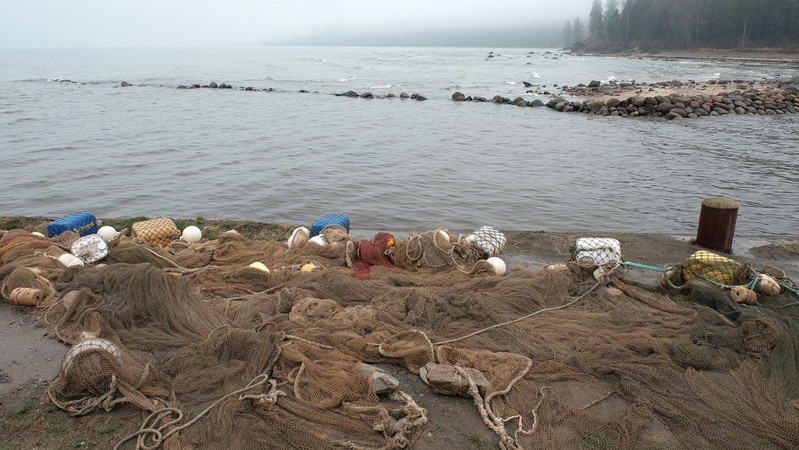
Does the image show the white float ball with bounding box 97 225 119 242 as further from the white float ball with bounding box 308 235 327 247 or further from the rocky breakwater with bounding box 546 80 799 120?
the rocky breakwater with bounding box 546 80 799 120

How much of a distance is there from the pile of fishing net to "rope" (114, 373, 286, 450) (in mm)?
14

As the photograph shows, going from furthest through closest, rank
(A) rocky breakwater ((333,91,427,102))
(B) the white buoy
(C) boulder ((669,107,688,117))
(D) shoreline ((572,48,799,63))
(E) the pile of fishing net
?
(D) shoreline ((572,48,799,63)), (A) rocky breakwater ((333,91,427,102)), (C) boulder ((669,107,688,117)), (B) the white buoy, (E) the pile of fishing net

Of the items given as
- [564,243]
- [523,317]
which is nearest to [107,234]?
[523,317]

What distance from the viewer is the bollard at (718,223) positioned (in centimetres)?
770

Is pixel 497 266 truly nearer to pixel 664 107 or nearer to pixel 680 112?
pixel 680 112

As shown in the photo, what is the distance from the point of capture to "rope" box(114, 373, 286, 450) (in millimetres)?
3619

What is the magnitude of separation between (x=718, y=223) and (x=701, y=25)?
95.8 meters

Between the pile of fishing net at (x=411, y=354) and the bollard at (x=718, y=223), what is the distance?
224 centimetres

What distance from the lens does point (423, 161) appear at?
53.5ft

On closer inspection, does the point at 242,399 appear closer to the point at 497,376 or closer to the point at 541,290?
the point at 497,376

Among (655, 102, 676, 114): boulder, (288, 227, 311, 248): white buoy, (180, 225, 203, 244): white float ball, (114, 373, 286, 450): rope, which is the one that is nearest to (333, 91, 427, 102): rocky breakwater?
(655, 102, 676, 114): boulder

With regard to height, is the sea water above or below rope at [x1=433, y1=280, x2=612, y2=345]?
below

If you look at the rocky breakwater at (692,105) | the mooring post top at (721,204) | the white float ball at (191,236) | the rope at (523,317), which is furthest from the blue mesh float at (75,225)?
the rocky breakwater at (692,105)

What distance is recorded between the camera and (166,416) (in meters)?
3.86
